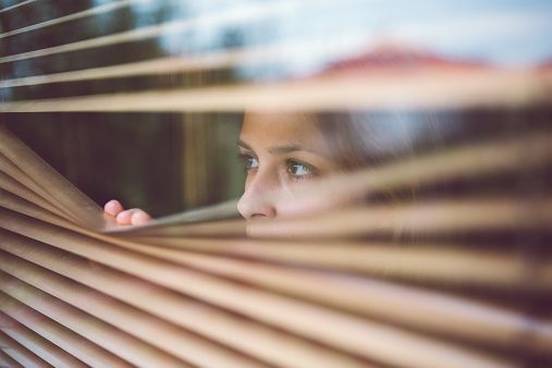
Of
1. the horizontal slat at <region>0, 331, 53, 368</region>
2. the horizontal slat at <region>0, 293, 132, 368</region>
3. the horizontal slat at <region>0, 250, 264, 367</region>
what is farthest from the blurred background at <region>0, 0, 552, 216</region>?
the horizontal slat at <region>0, 331, 53, 368</region>

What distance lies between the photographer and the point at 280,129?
122 cm

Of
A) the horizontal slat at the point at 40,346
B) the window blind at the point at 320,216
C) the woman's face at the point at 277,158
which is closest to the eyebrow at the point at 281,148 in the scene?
the woman's face at the point at 277,158

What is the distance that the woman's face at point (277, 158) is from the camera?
3.66 ft

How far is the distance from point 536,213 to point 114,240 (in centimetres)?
89

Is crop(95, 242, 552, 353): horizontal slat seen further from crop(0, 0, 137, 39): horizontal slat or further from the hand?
crop(0, 0, 137, 39): horizontal slat

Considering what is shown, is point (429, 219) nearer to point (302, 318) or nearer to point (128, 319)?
point (302, 318)

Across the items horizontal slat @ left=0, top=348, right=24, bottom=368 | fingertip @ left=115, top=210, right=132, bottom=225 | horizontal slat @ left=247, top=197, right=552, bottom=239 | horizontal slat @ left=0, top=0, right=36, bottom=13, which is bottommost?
horizontal slat @ left=0, top=348, right=24, bottom=368

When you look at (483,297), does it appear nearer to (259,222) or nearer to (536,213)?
(536,213)

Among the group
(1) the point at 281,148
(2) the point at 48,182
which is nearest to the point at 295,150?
(1) the point at 281,148

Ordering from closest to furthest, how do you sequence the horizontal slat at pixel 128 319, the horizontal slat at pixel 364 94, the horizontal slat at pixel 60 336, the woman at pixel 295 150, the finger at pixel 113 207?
1. the horizontal slat at pixel 364 94
2. the woman at pixel 295 150
3. the horizontal slat at pixel 128 319
4. the horizontal slat at pixel 60 336
5. the finger at pixel 113 207

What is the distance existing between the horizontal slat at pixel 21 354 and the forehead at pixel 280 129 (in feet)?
2.71

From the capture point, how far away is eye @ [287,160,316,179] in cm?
117

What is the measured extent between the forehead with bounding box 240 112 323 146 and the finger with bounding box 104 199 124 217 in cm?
38

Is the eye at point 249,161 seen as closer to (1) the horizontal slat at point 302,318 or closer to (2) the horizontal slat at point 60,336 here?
(1) the horizontal slat at point 302,318
